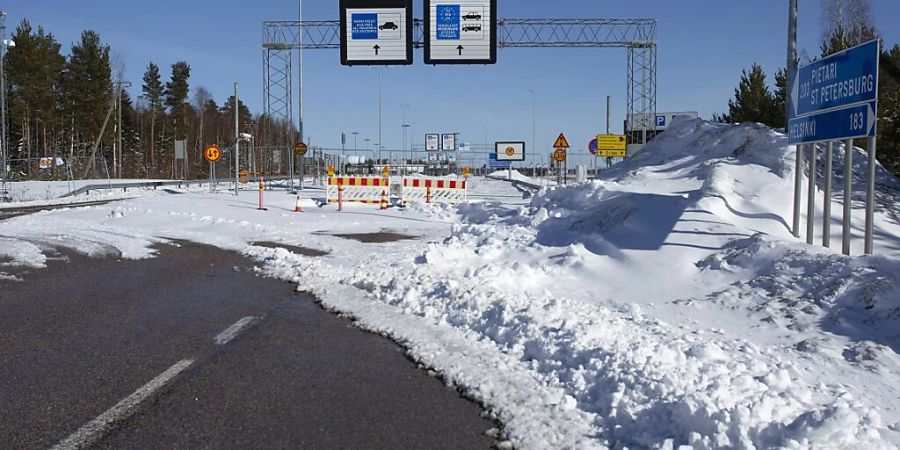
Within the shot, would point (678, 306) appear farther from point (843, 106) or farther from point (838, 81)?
point (838, 81)

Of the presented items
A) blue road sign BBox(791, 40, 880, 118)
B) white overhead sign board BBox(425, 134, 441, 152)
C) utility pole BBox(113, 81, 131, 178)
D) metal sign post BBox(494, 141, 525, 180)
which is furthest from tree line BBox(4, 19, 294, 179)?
blue road sign BBox(791, 40, 880, 118)

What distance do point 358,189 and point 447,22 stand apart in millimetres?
7810

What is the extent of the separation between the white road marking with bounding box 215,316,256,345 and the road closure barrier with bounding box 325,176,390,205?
19.3 m

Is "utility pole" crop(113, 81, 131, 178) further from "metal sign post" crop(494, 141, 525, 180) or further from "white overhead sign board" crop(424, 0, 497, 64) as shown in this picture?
"white overhead sign board" crop(424, 0, 497, 64)

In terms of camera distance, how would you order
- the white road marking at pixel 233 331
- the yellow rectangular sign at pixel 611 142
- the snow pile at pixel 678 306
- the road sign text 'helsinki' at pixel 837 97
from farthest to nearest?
the yellow rectangular sign at pixel 611 142
the road sign text 'helsinki' at pixel 837 97
the white road marking at pixel 233 331
the snow pile at pixel 678 306

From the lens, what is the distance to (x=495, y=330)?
703 cm

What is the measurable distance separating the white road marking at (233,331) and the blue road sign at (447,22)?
17.8 metres

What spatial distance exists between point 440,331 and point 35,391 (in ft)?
11.7

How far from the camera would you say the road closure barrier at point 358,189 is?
90.0 feet

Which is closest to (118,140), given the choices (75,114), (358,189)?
(75,114)

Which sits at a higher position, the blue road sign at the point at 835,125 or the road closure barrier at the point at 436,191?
the blue road sign at the point at 835,125

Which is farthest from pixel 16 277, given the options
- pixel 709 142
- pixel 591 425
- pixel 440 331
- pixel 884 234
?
pixel 709 142

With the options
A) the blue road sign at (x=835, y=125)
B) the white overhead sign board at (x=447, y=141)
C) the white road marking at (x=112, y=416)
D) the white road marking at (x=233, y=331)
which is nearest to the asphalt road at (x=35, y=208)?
the white road marking at (x=233, y=331)

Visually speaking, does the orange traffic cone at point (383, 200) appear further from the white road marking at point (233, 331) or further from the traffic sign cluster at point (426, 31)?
the white road marking at point (233, 331)
